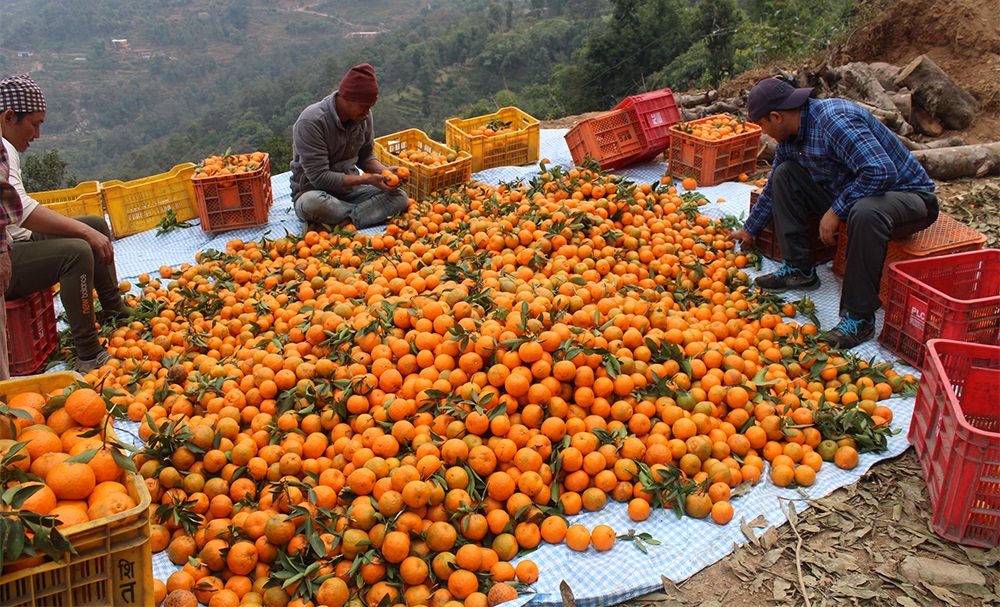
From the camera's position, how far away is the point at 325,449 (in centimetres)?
351

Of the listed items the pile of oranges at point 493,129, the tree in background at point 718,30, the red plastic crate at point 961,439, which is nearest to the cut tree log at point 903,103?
the pile of oranges at point 493,129

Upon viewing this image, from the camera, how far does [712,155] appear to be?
7.27 meters

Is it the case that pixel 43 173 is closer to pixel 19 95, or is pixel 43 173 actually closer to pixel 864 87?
pixel 19 95

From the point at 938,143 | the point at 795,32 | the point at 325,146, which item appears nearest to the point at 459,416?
the point at 325,146

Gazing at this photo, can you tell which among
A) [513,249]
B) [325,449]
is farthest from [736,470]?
[513,249]

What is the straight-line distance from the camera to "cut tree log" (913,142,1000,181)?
6957mm

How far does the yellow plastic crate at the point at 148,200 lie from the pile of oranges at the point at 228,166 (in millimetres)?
188

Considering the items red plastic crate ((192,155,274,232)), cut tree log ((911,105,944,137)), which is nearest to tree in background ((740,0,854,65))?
cut tree log ((911,105,944,137))

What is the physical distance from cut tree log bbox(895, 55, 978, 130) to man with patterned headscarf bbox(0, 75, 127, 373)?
889cm

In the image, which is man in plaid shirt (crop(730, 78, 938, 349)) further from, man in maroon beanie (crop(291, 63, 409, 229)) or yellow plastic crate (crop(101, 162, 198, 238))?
yellow plastic crate (crop(101, 162, 198, 238))

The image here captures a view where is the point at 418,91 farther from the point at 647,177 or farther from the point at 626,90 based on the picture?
the point at 647,177

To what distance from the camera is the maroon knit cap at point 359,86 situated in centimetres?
606

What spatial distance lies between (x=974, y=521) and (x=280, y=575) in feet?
9.78

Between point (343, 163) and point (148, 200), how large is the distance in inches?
82.6
